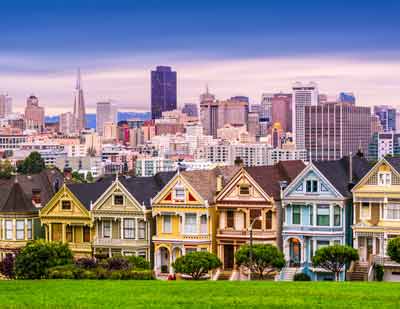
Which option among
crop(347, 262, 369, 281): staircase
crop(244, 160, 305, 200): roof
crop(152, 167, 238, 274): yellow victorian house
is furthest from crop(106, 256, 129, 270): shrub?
crop(347, 262, 369, 281): staircase

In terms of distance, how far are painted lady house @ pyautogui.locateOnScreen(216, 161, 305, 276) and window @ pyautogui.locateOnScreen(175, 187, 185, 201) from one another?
1709 millimetres

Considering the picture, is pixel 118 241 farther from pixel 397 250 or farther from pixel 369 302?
pixel 369 302

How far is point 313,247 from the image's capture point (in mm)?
55469

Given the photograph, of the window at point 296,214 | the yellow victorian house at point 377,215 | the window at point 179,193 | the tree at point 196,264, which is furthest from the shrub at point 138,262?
the yellow victorian house at point 377,215

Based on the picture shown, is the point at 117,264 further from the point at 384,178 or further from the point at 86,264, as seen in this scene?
the point at 384,178

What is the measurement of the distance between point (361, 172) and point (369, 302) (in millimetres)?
26349

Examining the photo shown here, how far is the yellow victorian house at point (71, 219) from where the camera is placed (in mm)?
60156

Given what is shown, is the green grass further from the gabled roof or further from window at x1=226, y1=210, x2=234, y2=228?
the gabled roof

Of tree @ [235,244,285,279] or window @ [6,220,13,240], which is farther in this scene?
window @ [6,220,13,240]

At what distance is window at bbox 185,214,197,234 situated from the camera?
57688 mm

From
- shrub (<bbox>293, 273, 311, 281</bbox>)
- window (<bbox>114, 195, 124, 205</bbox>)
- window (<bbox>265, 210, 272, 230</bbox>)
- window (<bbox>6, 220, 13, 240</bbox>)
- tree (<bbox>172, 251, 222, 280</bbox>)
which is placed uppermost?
window (<bbox>114, 195, 124, 205</bbox>)

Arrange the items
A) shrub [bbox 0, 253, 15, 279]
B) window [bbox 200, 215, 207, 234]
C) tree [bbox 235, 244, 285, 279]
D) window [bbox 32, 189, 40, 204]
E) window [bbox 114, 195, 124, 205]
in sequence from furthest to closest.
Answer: window [bbox 32, 189, 40, 204]
window [bbox 114, 195, 124, 205]
window [bbox 200, 215, 207, 234]
shrub [bbox 0, 253, 15, 279]
tree [bbox 235, 244, 285, 279]

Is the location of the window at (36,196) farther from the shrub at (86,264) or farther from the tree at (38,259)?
the shrub at (86,264)

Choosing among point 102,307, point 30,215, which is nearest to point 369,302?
point 102,307
